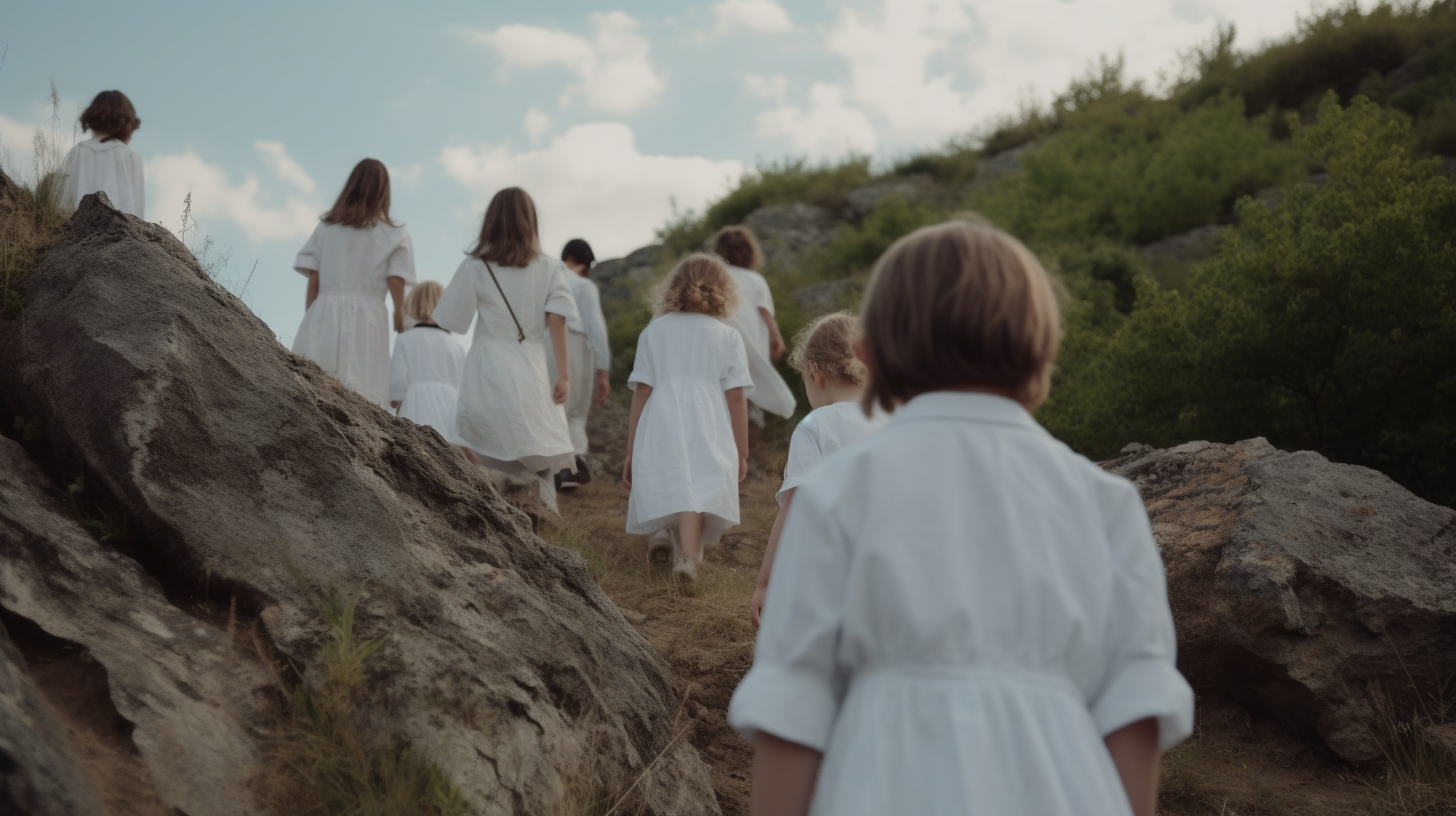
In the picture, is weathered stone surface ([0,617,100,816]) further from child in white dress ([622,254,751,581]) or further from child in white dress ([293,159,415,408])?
child in white dress ([293,159,415,408])

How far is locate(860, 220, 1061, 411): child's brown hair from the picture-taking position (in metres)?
1.62

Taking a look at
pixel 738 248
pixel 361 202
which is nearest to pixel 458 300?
pixel 361 202

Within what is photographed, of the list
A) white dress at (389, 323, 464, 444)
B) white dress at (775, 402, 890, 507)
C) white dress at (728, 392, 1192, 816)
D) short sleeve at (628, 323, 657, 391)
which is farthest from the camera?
white dress at (389, 323, 464, 444)

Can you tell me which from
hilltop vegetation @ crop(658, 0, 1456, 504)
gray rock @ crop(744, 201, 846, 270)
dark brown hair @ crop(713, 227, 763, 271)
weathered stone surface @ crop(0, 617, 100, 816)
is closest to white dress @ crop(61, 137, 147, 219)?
dark brown hair @ crop(713, 227, 763, 271)

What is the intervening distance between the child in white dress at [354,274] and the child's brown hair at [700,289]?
175 cm

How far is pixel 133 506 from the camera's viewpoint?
9.48 feet

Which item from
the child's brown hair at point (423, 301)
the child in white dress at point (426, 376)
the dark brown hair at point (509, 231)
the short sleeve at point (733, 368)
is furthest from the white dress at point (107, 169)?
the short sleeve at point (733, 368)

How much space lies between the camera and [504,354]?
6.75 m

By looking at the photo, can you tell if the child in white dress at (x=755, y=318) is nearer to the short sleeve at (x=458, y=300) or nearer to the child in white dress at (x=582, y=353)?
the child in white dress at (x=582, y=353)

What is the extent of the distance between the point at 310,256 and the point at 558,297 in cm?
155

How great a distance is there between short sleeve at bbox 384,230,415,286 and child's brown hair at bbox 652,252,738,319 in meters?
1.66

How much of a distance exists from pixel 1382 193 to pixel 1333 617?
4.35 meters

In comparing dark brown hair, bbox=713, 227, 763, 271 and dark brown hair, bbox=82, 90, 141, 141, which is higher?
dark brown hair, bbox=82, 90, 141, 141

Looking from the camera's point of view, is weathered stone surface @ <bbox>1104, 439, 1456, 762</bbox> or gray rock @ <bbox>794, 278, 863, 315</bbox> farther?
gray rock @ <bbox>794, 278, 863, 315</bbox>
